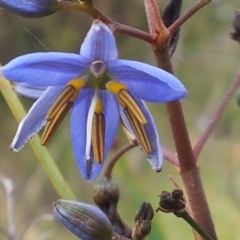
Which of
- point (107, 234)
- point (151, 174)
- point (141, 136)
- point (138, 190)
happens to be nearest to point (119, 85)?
point (141, 136)

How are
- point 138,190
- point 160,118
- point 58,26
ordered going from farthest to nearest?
point 58,26, point 160,118, point 138,190

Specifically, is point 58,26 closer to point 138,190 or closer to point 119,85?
point 138,190

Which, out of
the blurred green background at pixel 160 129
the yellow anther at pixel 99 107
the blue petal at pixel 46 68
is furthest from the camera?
the blurred green background at pixel 160 129

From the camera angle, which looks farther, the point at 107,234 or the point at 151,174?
the point at 151,174

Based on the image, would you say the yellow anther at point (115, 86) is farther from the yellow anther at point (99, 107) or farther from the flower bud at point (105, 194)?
the flower bud at point (105, 194)

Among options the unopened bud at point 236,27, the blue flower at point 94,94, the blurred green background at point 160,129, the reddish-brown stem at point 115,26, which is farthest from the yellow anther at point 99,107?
the blurred green background at point 160,129
